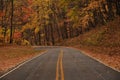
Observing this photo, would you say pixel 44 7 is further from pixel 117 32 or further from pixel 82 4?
pixel 117 32

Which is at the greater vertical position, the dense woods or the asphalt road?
the dense woods

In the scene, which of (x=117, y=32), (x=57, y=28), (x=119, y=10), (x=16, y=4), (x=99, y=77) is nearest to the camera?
(x=99, y=77)

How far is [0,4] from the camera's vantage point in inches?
2525

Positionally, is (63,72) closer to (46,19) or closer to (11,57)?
(11,57)

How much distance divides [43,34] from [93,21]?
29.3 m

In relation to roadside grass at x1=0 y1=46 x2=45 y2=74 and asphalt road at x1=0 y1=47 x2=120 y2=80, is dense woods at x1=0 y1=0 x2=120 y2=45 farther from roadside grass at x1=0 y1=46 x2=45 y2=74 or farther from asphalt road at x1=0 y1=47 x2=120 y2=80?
asphalt road at x1=0 y1=47 x2=120 y2=80

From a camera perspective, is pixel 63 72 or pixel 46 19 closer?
pixel 63 72

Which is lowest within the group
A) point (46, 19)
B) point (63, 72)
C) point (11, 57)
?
point (63, 72)

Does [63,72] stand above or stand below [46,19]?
below

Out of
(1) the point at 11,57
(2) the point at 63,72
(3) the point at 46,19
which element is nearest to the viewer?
(2) the point at 63,72

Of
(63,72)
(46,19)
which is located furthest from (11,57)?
(46,19)

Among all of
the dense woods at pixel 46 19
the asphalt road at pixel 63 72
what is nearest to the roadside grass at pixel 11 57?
the asphalt road at pixel 63 72

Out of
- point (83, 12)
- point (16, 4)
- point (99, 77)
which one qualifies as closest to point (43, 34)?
point (16, 4)

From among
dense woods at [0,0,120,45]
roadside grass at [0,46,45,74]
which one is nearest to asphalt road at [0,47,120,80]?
roadside grass at [0,46,45,74]
